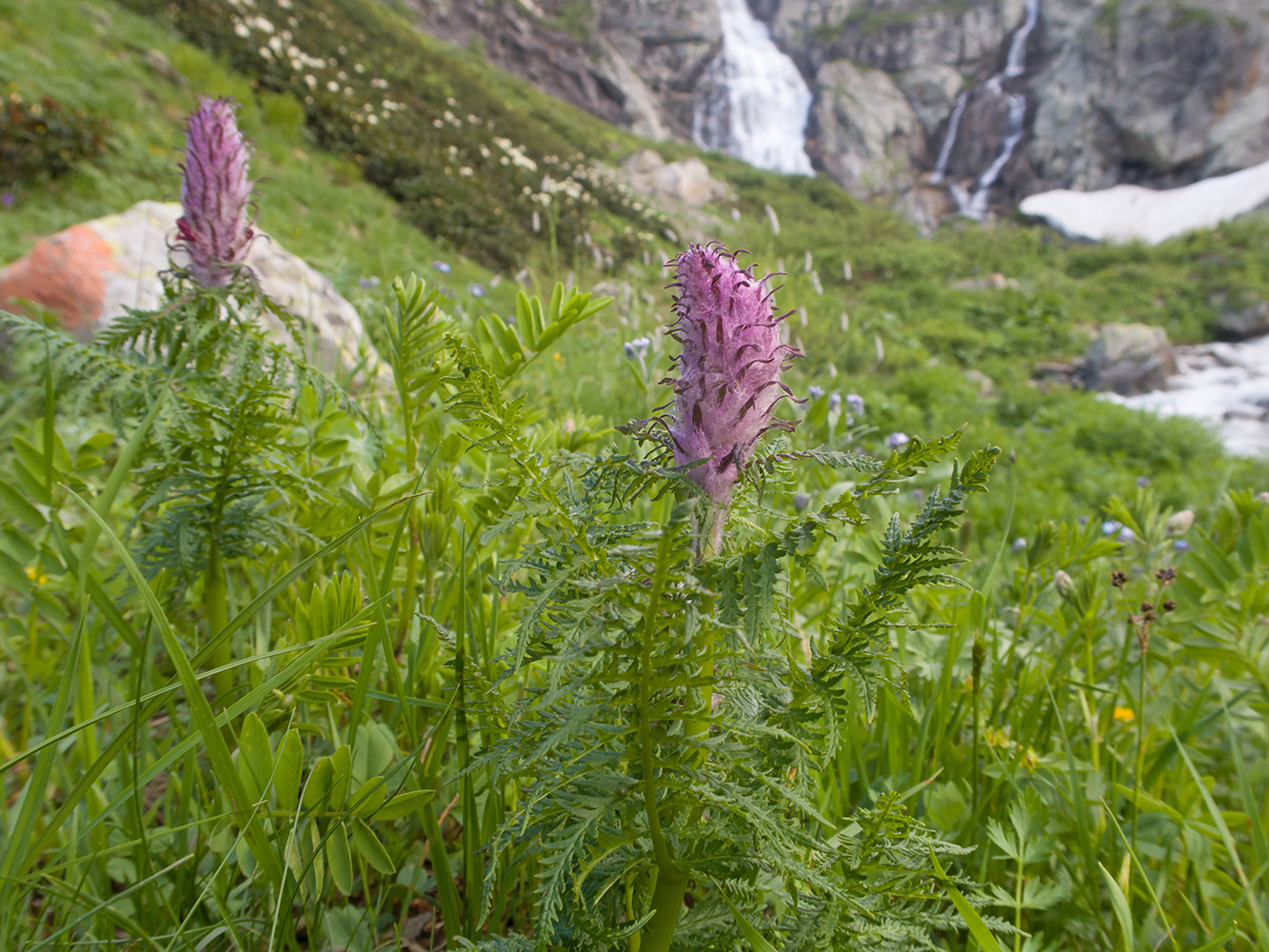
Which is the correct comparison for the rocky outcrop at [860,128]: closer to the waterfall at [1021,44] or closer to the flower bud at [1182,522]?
the waterfall at [1021,44]

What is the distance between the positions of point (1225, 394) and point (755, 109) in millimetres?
30541

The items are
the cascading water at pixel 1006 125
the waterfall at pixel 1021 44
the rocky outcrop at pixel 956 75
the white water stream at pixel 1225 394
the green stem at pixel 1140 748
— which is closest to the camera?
the green stem at pixel 1140 748

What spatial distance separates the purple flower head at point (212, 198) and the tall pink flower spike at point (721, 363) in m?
0.82

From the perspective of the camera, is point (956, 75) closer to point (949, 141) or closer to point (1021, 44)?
point (1021, 44)

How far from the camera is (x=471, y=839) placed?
2.85ft

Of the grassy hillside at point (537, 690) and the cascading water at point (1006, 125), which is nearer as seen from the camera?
the grassy hillside at point (537, 690)

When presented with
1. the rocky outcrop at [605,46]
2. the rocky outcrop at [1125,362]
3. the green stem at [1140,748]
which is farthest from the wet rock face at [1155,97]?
the green stem at [1140,748]

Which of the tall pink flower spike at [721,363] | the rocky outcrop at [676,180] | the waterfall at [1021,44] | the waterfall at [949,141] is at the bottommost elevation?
the tall pink flower spike at [721,363]

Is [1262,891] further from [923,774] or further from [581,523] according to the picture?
[581,523]

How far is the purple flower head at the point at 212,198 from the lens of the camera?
3.47 ft

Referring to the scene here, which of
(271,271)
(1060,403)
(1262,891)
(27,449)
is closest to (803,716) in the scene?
(1262,891)

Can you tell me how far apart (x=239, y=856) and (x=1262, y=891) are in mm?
1560

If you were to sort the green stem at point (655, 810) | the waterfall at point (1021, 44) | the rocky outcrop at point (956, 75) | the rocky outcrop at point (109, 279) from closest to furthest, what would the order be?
1. the green stem at point (655, 810)
2. the rocky outcrop at point (109, 279)
3. the rocky outcrop at point (956, 75)
4. the waterfall at point (1021, 44)

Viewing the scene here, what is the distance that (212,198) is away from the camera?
3.48 ft
